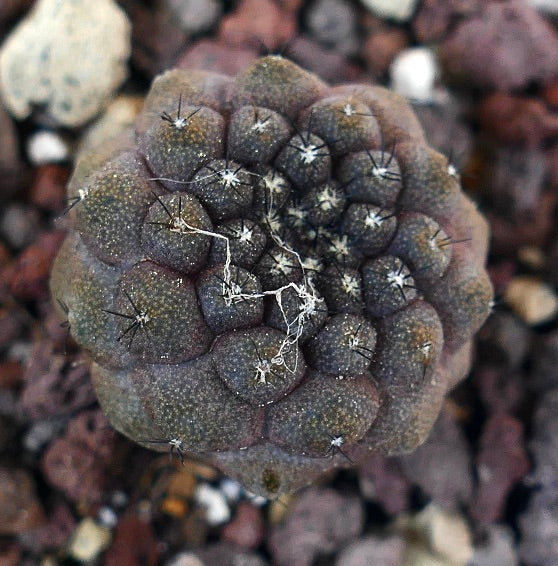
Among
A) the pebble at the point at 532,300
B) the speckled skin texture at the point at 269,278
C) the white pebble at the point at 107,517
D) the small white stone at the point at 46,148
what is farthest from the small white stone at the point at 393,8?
the white pebble at the point at 107,517

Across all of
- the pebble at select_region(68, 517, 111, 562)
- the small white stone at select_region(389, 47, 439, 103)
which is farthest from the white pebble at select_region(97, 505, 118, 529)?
the small white stone at select_region(389, 47, 439, 103)

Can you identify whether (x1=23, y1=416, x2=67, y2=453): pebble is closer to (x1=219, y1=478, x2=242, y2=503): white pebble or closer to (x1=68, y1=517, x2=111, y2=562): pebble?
(x1=68, y1=517, x2=111, y2=562): pebble

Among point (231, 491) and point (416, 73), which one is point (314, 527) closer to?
point (231, 491)

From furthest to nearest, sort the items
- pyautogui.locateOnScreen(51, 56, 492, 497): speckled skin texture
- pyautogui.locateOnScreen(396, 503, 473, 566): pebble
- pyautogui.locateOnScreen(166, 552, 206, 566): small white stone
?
pyautogui.locateOnScreen(396, 503, 473, 566): pebble
pyautogui.locateOnScreen(166, 552, 206, 566): small white stone
pyautogui.locateOnScreen(51, 56, 492, 497): speckled skin texture

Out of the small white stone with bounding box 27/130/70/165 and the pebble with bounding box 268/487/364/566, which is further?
the small white stone with bounding box 27/130/70/165

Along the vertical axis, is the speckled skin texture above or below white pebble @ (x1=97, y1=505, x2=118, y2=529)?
above

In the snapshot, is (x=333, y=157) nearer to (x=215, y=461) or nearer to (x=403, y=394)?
(x=403, y=394)

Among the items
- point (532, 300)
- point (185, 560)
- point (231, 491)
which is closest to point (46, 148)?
point (231, 491)

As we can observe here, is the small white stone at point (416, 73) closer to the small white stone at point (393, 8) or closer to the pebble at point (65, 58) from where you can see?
the small white stone at point (393, 8)
